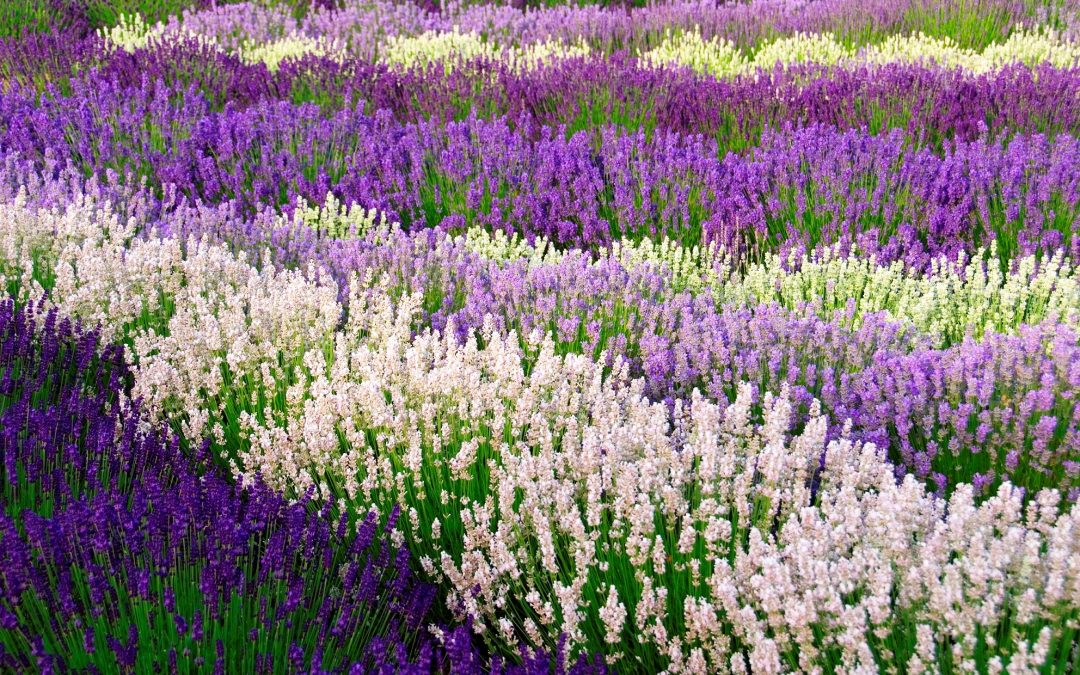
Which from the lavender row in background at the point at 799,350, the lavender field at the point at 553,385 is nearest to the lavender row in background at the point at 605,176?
the lavender field at the point at 553,385

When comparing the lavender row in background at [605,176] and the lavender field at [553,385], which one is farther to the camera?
the lavender row in background at [605,176]

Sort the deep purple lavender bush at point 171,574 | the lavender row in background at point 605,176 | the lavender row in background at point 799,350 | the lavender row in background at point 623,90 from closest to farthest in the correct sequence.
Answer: the deep purple lavender bush at point 171,574
the lavender row in background at point 799,350
the lavender row in background at point 605,176
the lavender row in background at point 623,90

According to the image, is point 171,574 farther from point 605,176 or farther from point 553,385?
point 605,176

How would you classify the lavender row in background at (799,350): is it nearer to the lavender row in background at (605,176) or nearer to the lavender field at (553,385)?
the lavender field at (553,385)

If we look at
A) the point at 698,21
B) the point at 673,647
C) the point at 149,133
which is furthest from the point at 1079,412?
the point at 698,21

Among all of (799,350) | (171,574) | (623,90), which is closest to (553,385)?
(799,350)

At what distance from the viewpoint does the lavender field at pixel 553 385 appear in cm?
175

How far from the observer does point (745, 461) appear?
2207 millimetres

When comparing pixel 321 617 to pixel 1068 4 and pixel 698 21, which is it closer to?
pixel 698 21

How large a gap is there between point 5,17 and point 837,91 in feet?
27.5

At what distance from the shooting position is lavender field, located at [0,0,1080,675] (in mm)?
1751

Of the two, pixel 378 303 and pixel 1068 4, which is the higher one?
pixel 1068 4

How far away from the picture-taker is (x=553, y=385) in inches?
105

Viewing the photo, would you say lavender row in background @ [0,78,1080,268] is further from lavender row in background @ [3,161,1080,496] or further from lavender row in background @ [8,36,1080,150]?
lavender row in background @ [3,161,1080,496]
